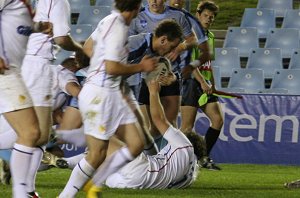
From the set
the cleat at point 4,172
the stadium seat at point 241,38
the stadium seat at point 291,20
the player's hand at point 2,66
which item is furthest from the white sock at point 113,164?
the stadium seat at point 291,20

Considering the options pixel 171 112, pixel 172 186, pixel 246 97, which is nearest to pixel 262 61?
pixel 246 97

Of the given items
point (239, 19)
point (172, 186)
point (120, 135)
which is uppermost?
point (120, 135)

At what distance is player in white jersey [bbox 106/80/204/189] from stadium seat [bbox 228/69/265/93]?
696cm

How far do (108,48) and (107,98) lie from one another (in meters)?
0.42

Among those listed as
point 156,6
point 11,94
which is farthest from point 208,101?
point 11,94

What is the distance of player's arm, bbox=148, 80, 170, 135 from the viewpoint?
29.9 feet

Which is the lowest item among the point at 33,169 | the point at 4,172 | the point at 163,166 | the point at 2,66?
the point at 4,172

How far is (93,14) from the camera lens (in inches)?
691

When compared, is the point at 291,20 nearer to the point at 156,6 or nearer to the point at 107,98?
the point at 156,6

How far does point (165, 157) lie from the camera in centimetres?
907

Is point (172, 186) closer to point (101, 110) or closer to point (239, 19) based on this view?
point (101, 110)

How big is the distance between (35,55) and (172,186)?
1.76 m

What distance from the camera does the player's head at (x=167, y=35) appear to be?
353 inches

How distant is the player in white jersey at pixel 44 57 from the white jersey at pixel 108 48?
47cm
